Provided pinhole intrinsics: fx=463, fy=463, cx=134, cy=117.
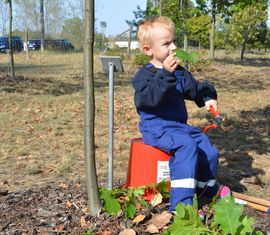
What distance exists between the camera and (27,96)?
841 cm

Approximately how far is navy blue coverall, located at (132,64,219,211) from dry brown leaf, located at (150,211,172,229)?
119mm

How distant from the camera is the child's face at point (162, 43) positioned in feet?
9.01

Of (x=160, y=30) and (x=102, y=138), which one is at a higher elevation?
(x=160, y=30)

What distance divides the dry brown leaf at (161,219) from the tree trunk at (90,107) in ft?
1.02

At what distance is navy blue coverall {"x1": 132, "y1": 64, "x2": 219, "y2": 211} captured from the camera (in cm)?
255

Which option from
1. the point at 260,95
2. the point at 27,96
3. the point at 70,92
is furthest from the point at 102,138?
the point at 260,95

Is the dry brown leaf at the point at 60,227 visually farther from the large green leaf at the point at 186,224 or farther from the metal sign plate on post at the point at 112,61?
the metal sign plate on post at the point at 112,61

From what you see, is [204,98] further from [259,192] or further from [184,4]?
[184,4]

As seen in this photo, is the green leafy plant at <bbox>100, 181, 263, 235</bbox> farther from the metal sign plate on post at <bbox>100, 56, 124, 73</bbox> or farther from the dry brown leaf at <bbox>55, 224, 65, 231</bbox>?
the metal sign plate on post at <bbox>100, 56, 124, 73</bbox>

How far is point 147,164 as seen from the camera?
276cm

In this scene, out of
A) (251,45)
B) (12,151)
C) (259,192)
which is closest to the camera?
(259,192)

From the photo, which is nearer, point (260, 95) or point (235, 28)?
point (260, 95)

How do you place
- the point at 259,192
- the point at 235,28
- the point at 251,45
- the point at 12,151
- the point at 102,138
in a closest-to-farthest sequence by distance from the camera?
the point at 259,192 < the point at 12,151 < the point at 102,138 < the point at 235,28 < the point at 251,45

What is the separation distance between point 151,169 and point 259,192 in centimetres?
123
